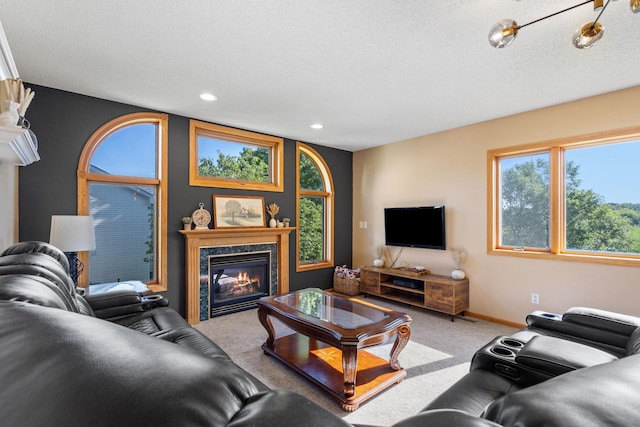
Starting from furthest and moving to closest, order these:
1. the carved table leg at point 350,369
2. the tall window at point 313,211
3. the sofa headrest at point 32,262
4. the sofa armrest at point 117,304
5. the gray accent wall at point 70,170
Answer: the tall window at point 313,211
the gray accent wall at point 70,170
the sofa armrest at point 117,304
the carved table leg at point 350,369
the sofa headrest at point 32,262

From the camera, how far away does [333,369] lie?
2.41 metres

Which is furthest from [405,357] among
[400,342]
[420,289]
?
[420,289]

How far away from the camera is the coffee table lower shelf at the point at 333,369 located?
6.95 feet

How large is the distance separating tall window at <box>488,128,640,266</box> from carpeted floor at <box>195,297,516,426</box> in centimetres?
115

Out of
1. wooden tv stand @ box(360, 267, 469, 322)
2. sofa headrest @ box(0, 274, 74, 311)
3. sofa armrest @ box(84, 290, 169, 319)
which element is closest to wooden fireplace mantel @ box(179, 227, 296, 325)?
sofa armrest @ box(84, 290, 169, 319)

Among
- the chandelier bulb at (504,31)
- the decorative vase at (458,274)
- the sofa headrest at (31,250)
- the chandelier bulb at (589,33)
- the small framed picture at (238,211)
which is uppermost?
the chandelier bulb at (504,31)

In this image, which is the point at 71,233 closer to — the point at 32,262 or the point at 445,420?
the point at 32,262

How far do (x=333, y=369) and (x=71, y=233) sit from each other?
2451 millimetres

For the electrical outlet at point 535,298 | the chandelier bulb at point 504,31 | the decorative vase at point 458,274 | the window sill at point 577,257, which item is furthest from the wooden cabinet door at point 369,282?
the chandelier bulb at point 504,31

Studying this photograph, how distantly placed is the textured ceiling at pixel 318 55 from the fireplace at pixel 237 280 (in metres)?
1.95

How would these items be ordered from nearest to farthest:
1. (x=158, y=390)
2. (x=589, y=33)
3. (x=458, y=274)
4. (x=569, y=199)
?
(x=158, y=390) → (x=589, y=33) → (x=569, y=199) → (x=458, y=274)

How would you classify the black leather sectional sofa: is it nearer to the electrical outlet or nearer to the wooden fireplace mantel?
the wooden fireplace mantel

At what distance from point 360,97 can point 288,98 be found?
0.75m

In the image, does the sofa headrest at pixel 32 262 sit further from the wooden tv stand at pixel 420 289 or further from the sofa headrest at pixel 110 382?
the wooden tv stand at pixel 420 289
